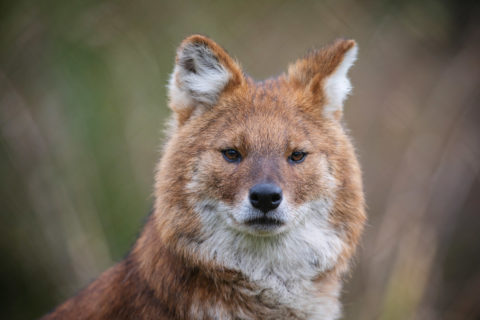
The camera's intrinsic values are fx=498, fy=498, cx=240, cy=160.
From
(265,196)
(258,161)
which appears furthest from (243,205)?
(258,161)

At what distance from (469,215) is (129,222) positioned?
6.12 meters

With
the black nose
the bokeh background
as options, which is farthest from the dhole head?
the bokeh background

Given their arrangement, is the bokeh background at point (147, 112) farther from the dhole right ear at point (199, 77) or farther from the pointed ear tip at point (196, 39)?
the pointed ear tip at point (196, 39)

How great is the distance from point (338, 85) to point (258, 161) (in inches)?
49.3

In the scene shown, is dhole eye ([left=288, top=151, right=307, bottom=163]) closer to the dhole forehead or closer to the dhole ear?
the dhole forehead

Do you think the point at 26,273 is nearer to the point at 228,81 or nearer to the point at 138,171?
the point at 138,171

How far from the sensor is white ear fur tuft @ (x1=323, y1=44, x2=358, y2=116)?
4.77m

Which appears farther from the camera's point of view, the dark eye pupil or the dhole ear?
the dhole ear

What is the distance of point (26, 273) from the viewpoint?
9008 mm

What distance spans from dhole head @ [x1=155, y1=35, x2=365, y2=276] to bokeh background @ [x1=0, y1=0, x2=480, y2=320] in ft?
11.8

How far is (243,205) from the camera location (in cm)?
411

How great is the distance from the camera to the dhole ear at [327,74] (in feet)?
15.5

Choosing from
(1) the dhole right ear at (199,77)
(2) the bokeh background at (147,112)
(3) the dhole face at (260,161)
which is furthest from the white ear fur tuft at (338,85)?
(2) the bokeh background at (147,112)

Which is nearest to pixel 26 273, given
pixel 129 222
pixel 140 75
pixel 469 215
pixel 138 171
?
pixel 129 222
